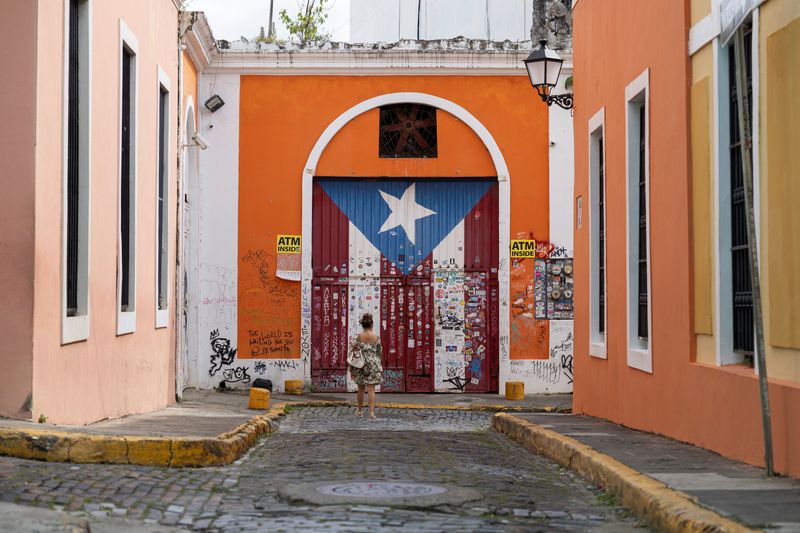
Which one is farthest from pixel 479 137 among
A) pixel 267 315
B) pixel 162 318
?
pixel 162 318

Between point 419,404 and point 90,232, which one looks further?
point 419,404

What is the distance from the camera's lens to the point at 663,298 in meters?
10.3

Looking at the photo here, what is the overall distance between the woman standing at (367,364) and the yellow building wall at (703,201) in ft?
21.1

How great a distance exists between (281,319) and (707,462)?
11.8 m

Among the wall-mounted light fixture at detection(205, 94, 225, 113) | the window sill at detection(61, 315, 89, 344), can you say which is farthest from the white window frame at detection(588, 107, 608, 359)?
the wall-mounted light fixture at detection(205, 94, 225, 113)

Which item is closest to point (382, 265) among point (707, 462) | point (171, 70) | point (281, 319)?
point (281, 319)

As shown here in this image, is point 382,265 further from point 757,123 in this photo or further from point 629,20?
point 757,123

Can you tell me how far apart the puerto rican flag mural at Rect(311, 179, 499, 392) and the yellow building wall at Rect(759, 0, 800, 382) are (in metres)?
11.7

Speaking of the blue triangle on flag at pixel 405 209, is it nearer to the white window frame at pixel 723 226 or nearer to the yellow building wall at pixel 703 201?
the yellow building wall at pixel 703 201

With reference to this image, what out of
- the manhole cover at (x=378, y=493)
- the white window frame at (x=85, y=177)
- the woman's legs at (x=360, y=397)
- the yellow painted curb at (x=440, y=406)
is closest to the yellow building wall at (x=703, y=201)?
the manhole cover at (x=378, y=493)

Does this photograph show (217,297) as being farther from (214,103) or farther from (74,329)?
(74,329)

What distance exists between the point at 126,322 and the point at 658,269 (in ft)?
18.8

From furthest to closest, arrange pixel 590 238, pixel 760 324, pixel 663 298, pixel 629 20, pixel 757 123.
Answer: pixel 590 238 < pixel 629 20 < pixel 663 298 < pixel 757 123 < pixel 760 324

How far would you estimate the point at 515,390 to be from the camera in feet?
59.3
